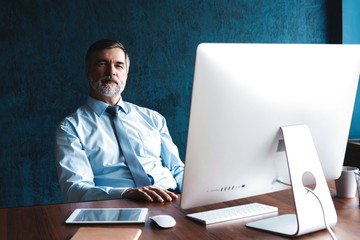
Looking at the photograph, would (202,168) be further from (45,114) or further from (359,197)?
(45,114)

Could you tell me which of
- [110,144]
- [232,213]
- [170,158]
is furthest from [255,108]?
[170,158]

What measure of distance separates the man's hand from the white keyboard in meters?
0.21

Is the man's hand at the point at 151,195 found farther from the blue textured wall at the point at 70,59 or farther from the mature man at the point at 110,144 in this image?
the blue textured wall at the point at 70,59

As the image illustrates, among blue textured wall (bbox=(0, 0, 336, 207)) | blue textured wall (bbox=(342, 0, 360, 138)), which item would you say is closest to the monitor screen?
blue textured wall (bbox=(0, 0, 336, 207))

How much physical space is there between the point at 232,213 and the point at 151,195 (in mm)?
333

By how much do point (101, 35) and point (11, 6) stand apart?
1.89ft

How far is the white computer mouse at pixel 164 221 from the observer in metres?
1.27

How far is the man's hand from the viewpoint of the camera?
5.12 feet

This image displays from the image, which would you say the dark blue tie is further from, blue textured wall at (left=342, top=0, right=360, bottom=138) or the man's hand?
blue textured wall at (left=342, top=0, right=360, bottom=138)

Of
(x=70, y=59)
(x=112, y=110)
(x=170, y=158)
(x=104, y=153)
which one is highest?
(x=70, y=59)

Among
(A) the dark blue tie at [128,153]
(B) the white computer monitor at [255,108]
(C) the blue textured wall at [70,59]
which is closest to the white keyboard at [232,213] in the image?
(B) the white computer monitor at [255,108]

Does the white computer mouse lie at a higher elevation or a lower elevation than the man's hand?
higher

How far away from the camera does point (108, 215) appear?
1.37 metres

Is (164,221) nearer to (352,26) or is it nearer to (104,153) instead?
(104,153)
